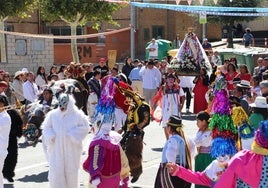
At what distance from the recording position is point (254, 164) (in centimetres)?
508

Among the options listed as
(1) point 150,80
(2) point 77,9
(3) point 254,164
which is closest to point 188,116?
(1) point 150,80

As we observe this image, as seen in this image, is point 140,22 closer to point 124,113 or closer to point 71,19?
point 71,19

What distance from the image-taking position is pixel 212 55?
75.6 ft

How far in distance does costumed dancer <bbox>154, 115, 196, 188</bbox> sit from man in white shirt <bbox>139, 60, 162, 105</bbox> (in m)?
10.7

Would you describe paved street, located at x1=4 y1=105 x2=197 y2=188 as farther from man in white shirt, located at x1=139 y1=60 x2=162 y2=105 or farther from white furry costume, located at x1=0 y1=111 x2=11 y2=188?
A: man in white shirt, located at x1=139 y1=60 x2=162 y2=105

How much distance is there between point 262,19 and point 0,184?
129 ft

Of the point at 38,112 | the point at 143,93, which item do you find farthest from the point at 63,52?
the point at 38,112

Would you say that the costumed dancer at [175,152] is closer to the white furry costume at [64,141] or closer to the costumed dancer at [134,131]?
the white furry costume at [64,141]

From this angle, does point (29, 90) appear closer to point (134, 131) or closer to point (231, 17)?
point (134, 131)

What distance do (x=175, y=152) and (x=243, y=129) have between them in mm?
926

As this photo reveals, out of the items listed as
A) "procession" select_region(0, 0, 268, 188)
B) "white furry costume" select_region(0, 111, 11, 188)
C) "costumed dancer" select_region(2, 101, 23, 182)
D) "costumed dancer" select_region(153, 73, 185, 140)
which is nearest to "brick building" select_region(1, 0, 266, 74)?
"procession" select_region(0, 0, 268, 188)

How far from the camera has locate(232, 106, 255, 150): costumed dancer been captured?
667cm

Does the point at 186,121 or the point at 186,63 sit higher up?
the point at 186,63

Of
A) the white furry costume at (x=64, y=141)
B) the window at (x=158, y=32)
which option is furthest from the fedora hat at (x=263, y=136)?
the window at (x=158, y=32)
